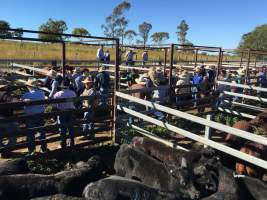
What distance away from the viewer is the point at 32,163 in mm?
6238

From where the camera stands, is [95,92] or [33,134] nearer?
[33,134]

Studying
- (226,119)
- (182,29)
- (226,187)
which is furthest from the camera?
(182,29)

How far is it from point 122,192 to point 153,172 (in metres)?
0.80

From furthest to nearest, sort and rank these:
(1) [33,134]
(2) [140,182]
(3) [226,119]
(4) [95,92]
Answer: (3) [226,119] → (4) [95,92] → (1) [33,134] → (2) [140,182]

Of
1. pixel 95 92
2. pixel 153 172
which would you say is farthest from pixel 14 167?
pixel 95 92

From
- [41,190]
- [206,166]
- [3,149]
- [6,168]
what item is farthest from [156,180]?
[3,149]

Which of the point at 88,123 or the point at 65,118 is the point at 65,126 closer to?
the point at 65,118

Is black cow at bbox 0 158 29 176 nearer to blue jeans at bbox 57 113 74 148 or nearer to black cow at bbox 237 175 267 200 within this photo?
blue jeans at bbox 57 113 74 148

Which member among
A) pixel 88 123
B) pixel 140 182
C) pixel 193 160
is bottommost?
pixel 140 182

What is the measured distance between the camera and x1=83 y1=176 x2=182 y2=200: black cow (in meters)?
4.32

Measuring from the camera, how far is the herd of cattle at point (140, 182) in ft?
14.4

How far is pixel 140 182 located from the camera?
485cm

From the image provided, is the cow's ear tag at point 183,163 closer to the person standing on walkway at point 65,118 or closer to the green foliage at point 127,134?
the green foliage at point 127,134

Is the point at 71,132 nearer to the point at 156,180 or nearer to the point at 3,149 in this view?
the point at 3,149
